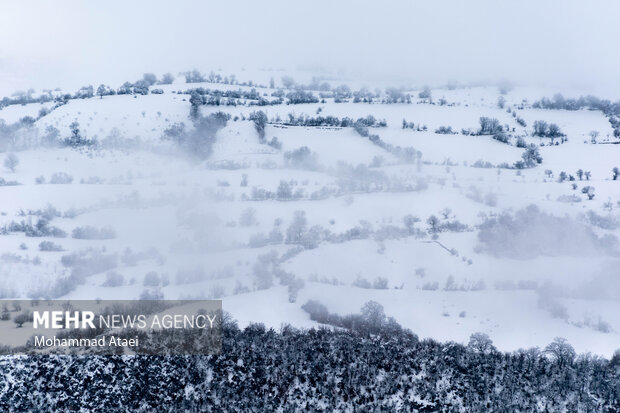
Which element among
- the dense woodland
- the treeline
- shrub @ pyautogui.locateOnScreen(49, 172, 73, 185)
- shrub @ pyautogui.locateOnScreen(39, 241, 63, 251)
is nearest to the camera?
the dense woodland

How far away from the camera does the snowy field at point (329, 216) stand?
100.0 feet

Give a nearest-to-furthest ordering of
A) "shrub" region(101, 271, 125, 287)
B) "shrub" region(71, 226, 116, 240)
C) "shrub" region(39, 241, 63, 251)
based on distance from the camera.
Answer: "shrub" region(101, 271, 125, 287)
"shrub" region(39, 241, 63, 251)
"shrub" region(71, 226, 116, 240)

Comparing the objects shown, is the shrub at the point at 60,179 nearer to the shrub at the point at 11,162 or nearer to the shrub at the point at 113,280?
the shrub at the point at 11,162

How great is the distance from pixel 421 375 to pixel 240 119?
35.4 m

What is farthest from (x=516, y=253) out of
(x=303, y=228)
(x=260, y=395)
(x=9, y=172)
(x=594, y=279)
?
(x=9, y=172)

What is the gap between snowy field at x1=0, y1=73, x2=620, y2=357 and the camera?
100.0ft

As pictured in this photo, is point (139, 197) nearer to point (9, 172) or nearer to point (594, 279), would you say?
point (9, 172)

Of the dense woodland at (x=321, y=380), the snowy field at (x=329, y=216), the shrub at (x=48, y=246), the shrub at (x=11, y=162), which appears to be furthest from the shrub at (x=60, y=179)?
the dense woodland at (x=321, y=380)

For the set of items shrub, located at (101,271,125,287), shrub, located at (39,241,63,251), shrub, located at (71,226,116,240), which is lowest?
shrub, located at (101,271,125,287)

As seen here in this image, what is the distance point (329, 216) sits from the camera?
39.2 m

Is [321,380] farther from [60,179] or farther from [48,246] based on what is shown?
[60,179]

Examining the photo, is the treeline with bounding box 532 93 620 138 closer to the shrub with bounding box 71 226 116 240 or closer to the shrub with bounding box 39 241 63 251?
the shrub with bounding box 71 226 116 240

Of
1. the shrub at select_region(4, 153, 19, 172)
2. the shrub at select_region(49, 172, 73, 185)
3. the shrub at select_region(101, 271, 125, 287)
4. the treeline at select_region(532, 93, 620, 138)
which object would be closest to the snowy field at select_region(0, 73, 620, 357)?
the shrub at select_region(101, 271, 125, 287)

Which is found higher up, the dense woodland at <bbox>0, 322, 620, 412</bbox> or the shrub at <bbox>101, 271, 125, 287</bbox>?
the shrub at <bbox>101, 271, 125, 287</bbox>
